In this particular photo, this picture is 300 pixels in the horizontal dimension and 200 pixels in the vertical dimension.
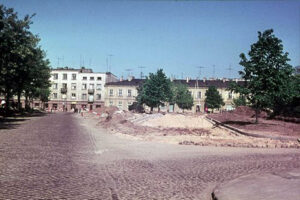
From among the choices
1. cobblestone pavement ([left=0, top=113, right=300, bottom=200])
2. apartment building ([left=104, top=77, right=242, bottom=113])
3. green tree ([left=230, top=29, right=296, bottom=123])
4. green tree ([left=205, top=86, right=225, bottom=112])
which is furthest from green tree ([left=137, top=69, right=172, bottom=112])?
cobblestone pavement ([left=0, top=113, right=300, bottom=200])

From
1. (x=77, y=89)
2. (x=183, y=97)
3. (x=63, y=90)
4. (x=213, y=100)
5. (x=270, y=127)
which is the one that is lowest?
(x=270, y=127)

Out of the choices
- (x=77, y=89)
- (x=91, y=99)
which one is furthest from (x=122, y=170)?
(x=77, y=89)

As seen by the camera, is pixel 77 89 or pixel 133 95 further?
pixel 77 89

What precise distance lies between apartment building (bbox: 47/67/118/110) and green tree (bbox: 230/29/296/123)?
7056 centimetres

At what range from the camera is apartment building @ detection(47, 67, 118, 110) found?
91.9 metres

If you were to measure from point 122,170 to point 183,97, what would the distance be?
2709 inches

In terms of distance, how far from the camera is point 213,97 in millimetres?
72125

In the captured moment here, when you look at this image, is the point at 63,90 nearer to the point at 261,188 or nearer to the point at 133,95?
the point at 133,95

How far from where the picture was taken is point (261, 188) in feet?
21.9

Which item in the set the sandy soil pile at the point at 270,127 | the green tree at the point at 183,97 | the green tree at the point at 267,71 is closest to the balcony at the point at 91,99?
the green tree at the point at 183,97

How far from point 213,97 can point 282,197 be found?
6744cm

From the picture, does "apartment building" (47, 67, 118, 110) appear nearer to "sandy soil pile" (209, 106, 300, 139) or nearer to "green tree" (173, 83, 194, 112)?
"green tree" (173, 83, 194, 112)

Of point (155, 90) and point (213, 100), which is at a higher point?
point (155, 90)

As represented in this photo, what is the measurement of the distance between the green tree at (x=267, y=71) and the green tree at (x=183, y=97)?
51763mm
